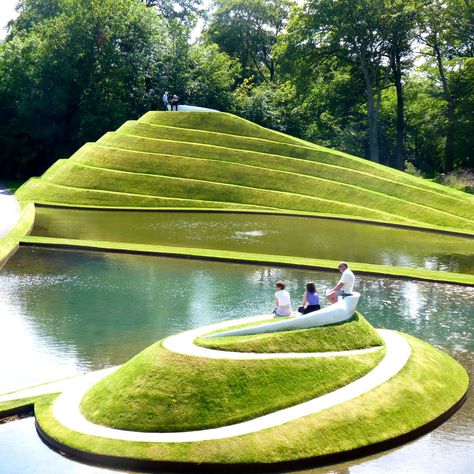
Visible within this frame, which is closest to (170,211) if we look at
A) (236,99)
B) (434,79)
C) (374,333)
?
(236,99)

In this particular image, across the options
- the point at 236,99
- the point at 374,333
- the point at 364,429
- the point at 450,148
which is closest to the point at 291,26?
the point at 236,99

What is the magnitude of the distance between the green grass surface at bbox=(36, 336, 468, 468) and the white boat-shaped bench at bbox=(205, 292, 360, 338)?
6.79ft

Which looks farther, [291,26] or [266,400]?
[291,26]

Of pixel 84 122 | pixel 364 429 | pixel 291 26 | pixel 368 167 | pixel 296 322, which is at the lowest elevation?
pixel 364 429

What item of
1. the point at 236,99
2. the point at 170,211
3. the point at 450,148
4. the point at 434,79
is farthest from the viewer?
the point at 434,79

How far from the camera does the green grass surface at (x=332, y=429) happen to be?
553 inches

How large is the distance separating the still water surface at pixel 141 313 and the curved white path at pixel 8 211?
25.5 feet

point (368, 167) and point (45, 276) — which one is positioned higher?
point (368, 167)

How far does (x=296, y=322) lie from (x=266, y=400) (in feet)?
9.14

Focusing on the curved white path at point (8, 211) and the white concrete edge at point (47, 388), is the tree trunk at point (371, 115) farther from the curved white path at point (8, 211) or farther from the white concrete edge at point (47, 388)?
the white concrete edge at point (47, 388)

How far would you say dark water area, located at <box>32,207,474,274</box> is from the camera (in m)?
37.1

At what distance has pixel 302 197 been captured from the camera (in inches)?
2203

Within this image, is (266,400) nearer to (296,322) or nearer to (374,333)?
(296,322)

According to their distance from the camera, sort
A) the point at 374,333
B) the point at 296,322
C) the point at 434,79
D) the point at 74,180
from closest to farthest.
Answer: the point at 296,322 → the point at 374,333 → the point at 74,180 → the point at 434,79
